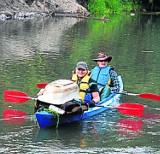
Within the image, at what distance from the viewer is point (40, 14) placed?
40.1 metres

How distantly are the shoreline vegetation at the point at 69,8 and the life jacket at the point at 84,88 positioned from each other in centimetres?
2541

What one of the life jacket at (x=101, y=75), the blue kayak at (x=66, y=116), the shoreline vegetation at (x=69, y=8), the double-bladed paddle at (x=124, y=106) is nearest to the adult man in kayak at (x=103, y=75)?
the life jacket at (x=101, y=75)

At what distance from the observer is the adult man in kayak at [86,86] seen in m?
10.1

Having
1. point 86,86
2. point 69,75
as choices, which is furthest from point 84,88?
point 69,75

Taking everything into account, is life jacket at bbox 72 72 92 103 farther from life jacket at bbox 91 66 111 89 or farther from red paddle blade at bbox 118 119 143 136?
life jacket at bbox 91 66 111 89

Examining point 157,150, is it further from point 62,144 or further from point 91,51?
point 91,51

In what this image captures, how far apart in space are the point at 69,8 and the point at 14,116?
111ft

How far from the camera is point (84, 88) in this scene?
33.3 feet

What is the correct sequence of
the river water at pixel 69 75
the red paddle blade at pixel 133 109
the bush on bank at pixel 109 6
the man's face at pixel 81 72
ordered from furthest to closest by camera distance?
the bush on bank at pixel 109 6, the man's face at pixel 81 72, the red paddle blade at pixel 133 109, the river water at pixel 69 75

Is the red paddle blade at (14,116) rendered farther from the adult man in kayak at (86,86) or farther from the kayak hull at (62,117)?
the adult man in kayak at (86,86)

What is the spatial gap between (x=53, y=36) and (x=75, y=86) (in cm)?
1668

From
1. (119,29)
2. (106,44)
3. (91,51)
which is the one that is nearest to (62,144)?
(91,51)

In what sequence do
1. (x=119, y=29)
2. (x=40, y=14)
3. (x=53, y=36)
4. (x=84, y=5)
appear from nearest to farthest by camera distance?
(x=53, y=36) < (x=119, y=29) < (x=40, y=14) < (x=84, y=5)

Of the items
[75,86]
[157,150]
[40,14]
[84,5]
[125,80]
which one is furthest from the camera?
[84,5]
